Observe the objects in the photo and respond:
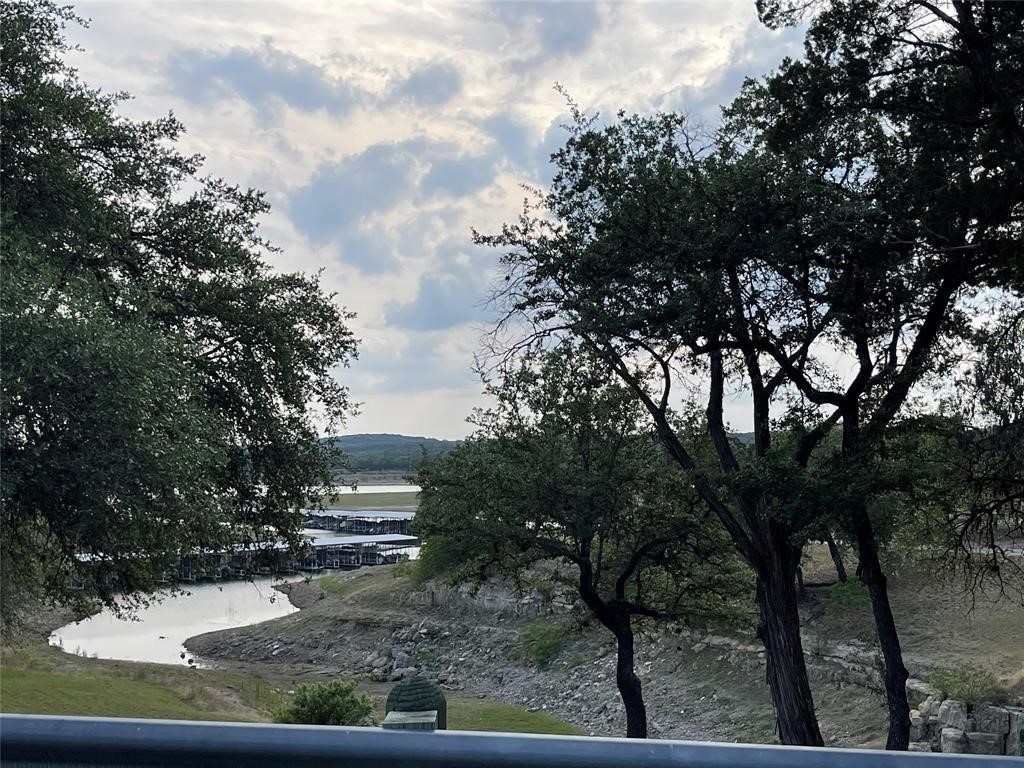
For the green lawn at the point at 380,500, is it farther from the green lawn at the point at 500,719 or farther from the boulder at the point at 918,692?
the boulder at the point at 918,692

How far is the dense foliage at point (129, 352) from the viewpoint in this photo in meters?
10.0

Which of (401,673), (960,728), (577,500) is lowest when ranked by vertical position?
(401,673)

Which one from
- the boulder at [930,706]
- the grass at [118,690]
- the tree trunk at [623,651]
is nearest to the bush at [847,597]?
the boulder at [930,706]

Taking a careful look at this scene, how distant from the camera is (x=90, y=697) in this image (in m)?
18.4

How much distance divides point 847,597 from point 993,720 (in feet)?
Result: 32.6

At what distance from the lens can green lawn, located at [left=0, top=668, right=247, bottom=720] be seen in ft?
55.2

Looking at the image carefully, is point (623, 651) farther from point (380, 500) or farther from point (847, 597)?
point (380, 500)

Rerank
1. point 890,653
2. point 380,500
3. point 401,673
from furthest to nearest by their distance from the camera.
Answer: point 380,500
point 401,673
point 890,653

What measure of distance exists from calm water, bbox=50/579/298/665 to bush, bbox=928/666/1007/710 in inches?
783

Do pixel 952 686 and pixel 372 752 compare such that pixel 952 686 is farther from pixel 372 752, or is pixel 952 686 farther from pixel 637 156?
pixel 372 752

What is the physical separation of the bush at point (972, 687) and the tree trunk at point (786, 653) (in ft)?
21.5

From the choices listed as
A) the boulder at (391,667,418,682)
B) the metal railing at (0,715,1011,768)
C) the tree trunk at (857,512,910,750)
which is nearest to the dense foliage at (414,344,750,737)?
the tree trunk at (857,512,910,750)

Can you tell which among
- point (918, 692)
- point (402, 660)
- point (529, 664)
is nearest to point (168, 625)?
point (402, 660)

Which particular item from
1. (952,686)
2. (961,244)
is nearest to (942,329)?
(961,244)
